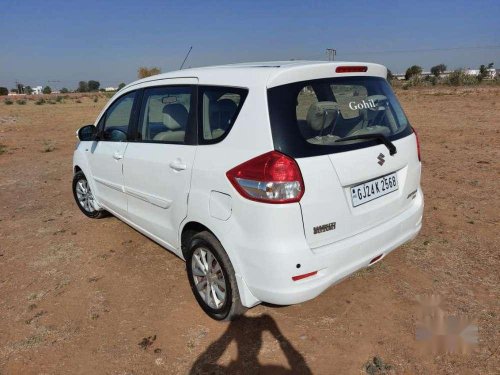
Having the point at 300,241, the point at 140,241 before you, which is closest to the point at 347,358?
the point at 300,241

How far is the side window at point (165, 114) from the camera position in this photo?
3220mm

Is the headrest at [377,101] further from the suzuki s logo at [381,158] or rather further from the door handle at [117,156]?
the door handle at [117,156]

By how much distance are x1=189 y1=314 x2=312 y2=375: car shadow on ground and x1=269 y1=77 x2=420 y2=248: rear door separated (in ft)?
2.74

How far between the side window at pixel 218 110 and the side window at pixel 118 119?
51.0 inches

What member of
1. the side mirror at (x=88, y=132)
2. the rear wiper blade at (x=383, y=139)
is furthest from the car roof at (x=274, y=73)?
the side mirror at (x=88, y=132)

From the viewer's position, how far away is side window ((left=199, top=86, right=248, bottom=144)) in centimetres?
272

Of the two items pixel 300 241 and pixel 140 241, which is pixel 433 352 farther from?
pixel 140 241

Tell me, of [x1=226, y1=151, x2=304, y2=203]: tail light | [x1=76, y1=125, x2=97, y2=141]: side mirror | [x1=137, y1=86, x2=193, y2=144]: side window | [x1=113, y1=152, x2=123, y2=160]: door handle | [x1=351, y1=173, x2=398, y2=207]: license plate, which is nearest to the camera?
[x1=226, y1=151, x2=304, y2=203]: tail light

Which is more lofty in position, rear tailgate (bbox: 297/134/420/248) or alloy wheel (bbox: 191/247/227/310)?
rear tailgate (bbox: 297/134/420/248)

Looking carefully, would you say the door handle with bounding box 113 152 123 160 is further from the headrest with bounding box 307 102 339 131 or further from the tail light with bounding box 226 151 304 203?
the headrest with bounding box 307 102 339 131

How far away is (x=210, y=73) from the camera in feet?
10.1

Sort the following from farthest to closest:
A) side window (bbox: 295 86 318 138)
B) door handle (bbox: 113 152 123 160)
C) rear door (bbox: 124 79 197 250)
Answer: door handle (bbox: 113 152 123 160)
rear door (bbox: 124 79 197 250)
side window (bbox: 295 86 318 138)

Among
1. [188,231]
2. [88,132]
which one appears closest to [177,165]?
[188,231]

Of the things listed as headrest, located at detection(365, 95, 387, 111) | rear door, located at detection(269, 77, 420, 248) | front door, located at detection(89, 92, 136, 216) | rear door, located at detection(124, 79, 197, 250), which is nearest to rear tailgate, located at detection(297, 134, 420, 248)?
rear door, located at detection(269, 77, 420, 248)
